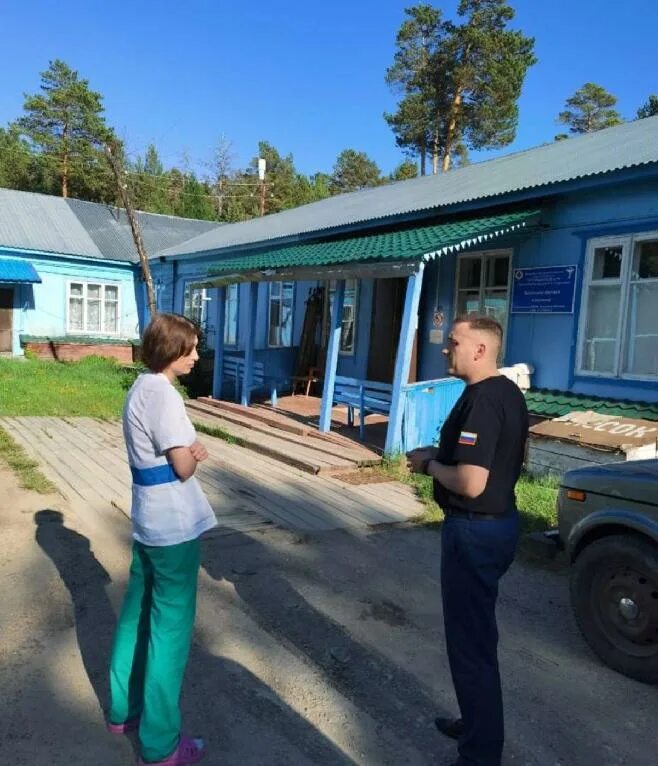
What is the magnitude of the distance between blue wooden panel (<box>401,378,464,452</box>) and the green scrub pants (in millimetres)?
5389

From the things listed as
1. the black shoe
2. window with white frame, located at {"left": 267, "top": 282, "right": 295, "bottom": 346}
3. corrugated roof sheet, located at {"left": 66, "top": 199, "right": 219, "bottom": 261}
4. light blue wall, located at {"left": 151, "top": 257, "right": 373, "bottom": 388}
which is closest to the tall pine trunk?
corrugated roof sheet, located at {"left": 66, "top": 199, "right": 219, "bottom": 261}

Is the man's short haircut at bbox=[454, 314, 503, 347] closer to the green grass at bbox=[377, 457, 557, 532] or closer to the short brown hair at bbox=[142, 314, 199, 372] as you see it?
the short brown hair at bbox=[142, 314, 199, 372]

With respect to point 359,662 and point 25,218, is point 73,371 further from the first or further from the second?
point 359,662

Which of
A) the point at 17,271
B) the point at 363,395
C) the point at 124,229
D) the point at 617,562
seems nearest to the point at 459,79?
the point at 124,229

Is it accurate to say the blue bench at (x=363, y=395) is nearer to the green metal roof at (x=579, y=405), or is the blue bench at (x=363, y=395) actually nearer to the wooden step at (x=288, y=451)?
the wooden step at (x=288, y=451)

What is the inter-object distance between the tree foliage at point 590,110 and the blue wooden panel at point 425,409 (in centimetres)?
3464

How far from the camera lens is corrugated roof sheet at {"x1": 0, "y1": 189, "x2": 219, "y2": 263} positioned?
1894cm

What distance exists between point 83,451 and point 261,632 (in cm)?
529

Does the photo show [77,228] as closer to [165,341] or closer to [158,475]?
[165,341]

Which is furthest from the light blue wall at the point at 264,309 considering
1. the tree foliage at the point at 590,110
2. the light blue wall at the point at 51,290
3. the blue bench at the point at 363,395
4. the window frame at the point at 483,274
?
the tree foliage at the point at 590,110

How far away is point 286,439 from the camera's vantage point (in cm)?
861

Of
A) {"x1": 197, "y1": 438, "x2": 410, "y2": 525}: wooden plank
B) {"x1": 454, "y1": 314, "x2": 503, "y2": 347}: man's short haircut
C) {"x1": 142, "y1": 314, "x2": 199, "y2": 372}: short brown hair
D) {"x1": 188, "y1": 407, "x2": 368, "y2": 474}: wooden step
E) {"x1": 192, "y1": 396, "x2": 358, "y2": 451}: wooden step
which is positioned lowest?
{"x1": 197, "y1": 438, "x2": 410, "y2": 525}: wooden plank

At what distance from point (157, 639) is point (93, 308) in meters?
19.1

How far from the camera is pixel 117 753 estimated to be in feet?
7.94
